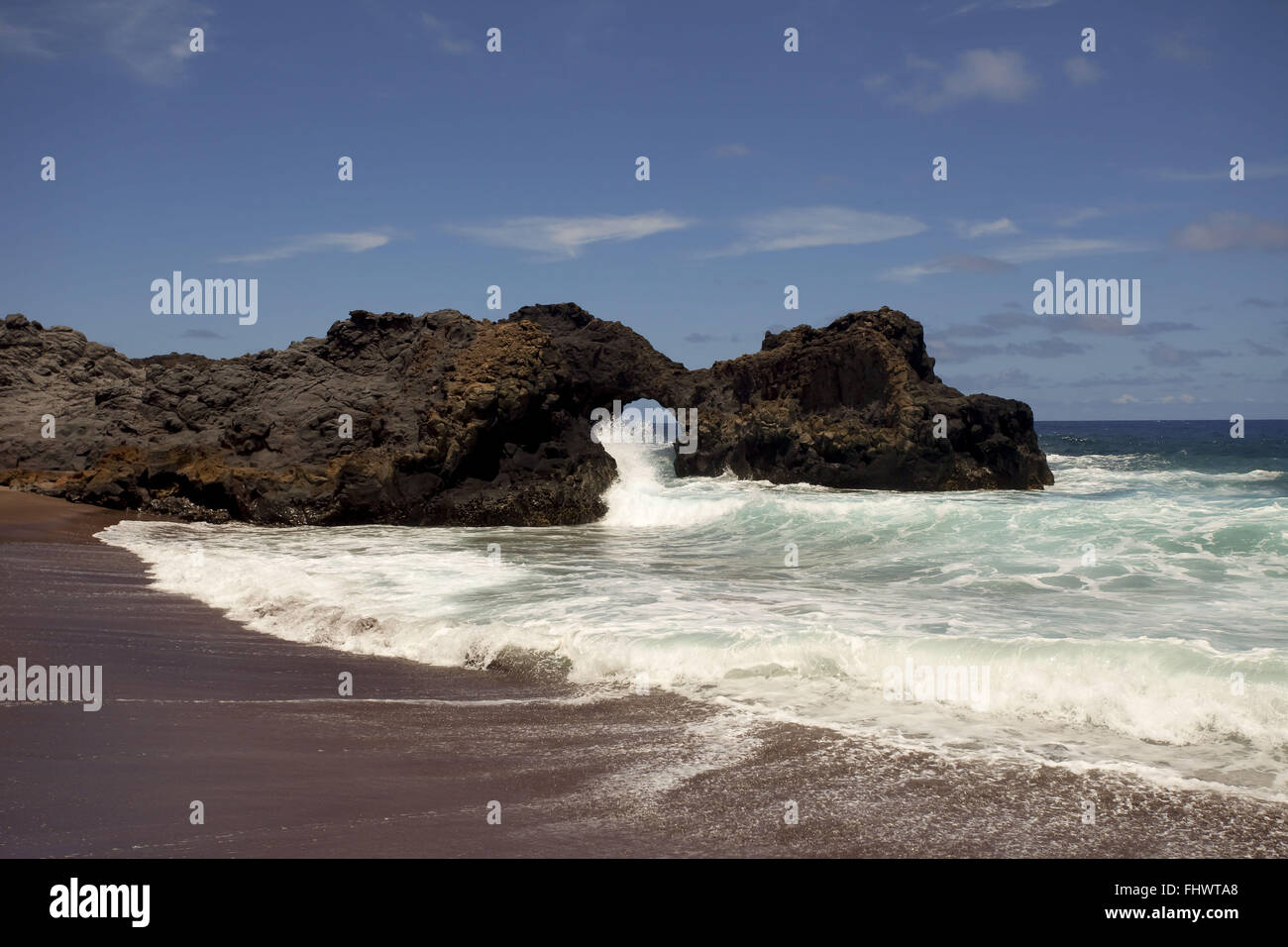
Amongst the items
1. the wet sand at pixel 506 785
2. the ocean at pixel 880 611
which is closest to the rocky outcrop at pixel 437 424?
the ocean at pixel 880 611

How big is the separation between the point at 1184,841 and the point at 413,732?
12.9 feet

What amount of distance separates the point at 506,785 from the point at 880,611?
4.89m

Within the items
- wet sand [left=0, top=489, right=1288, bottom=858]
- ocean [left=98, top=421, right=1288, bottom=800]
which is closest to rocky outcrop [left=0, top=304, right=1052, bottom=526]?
ocean [left=98, top=421, right=1288, bottom=800]

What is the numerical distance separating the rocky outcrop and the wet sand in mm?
10505

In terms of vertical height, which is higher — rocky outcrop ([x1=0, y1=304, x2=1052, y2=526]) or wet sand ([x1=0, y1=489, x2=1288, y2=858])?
rocky outcrop ([x1=0, y1=304, x2=1052, y2=526])

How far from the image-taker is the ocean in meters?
5.63

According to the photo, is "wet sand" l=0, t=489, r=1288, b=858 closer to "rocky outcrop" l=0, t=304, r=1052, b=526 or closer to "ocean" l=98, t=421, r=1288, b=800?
"ocean" l=98, t=421, r=1288, b=800

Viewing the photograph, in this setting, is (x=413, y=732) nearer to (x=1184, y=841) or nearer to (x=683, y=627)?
(x=683, y=627)

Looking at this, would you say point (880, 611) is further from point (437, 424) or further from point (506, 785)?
point (437, 424)

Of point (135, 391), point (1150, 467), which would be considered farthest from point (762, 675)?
point (1150, 467)

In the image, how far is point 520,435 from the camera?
18.2 meters

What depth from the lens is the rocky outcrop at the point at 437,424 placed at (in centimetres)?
1702

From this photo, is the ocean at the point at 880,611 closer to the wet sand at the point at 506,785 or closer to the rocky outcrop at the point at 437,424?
the wet sand at the point at 506,785

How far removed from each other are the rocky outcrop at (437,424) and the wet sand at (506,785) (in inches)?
414
